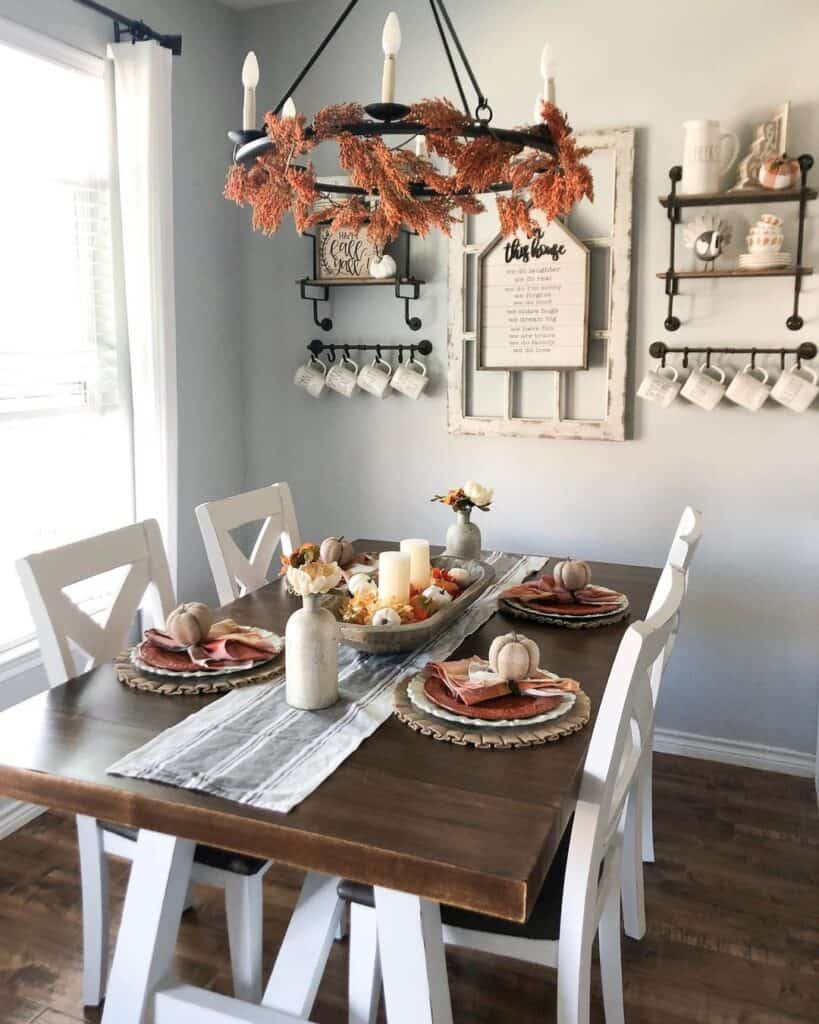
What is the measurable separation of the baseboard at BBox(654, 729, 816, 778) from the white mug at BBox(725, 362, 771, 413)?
1.09m

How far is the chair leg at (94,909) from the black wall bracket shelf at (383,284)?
196 centimetres

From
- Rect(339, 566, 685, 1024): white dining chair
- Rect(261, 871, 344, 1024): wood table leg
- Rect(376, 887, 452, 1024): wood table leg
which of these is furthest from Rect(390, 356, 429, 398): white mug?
Rect(376, 887, 452, 1024): wood table leg

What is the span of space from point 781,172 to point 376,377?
4.63 ft

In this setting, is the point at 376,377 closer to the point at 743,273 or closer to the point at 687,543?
the point at 743,273

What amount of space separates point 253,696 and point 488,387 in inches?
70.6

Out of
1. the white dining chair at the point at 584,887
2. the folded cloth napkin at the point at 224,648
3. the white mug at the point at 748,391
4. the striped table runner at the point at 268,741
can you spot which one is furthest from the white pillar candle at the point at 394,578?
the white mug at the point at 748,391

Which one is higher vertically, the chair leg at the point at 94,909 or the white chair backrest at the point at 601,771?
the white chair backrest at the point at 601,771

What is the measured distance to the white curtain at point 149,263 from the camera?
271cm

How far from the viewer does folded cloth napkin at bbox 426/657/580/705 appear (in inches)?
59.9

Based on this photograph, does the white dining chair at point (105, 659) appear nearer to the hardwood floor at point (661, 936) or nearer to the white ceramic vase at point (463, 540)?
the hardwood floor at point (661, 936)

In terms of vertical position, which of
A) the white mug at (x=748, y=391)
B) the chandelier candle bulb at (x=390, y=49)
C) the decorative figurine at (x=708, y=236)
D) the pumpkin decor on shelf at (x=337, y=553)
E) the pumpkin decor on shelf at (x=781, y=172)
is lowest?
the pumpkin decor on shelf at (x=337, y=553)

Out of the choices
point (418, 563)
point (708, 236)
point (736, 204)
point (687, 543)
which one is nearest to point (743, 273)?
point (708, 236)

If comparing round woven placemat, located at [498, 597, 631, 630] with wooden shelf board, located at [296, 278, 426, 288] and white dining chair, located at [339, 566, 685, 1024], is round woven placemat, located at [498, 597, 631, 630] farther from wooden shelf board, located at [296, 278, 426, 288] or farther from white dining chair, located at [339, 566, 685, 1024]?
wooden shelf board, located at [296, 278, 426, 288]

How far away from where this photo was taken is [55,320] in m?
2.66
